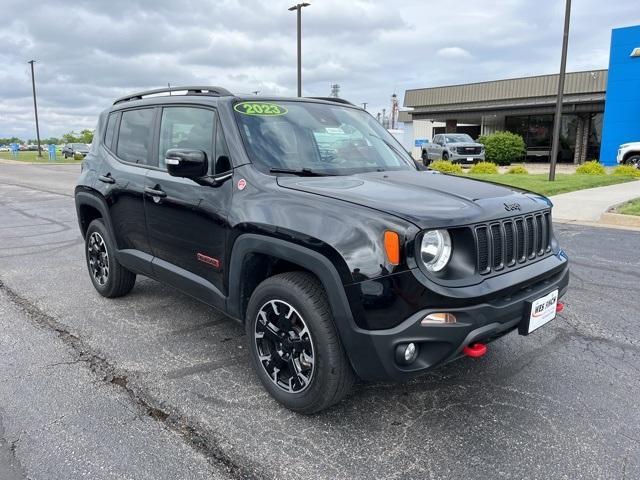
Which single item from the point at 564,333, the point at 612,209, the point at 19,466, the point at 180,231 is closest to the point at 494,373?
the point at 564,333

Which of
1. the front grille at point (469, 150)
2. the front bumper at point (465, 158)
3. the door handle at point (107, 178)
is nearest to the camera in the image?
the door handle at point (107, 178)

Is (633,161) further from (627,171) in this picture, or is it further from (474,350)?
(474,350)

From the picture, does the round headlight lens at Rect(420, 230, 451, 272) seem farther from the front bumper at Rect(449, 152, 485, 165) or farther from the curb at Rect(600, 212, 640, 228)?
the front bumper at Rect(449, 152, 485, 165)

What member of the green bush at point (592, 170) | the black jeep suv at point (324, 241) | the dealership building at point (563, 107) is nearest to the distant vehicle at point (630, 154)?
the green bush at point (592, 170)

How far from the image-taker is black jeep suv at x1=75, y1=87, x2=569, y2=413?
100.0 inches

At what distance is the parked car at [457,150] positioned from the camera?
23734 mm

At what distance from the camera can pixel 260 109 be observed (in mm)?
3652

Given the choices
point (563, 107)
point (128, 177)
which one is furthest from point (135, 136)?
point (563, 107)

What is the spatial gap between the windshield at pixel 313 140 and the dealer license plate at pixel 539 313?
1.46 m

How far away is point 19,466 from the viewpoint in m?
2.54

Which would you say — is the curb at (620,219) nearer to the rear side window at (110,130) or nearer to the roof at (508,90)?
the rear side window at (110,130)

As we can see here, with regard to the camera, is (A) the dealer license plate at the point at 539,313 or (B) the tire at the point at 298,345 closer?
(B) the tire at the point at 298,345

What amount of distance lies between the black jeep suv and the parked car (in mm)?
20320

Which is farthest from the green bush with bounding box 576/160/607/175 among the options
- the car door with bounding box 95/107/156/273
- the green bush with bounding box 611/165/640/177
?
the car door with bounding box 95/107/156/273
